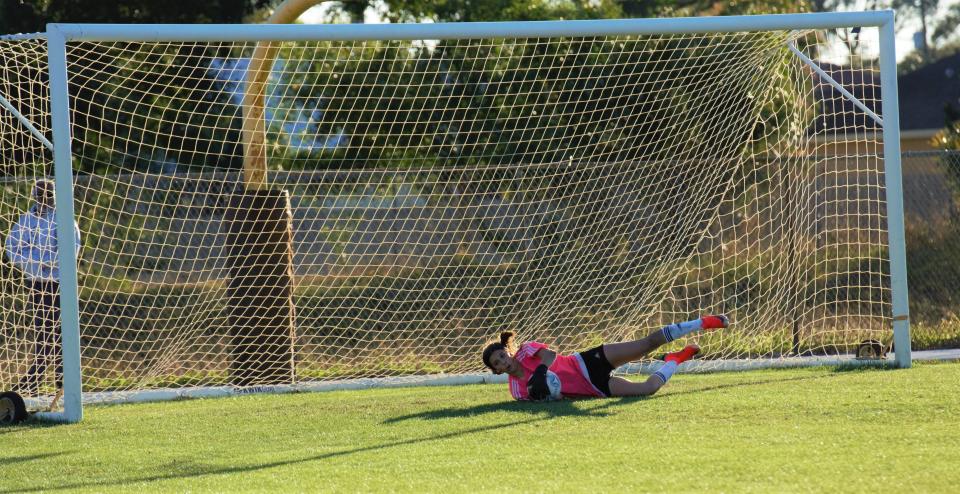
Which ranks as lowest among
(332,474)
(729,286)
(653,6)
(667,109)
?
(332,474)

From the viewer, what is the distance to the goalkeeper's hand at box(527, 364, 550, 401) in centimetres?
724

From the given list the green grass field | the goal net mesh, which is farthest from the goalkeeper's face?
the goal net mesh

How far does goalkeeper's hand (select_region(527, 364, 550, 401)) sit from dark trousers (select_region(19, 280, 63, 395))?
3569mm

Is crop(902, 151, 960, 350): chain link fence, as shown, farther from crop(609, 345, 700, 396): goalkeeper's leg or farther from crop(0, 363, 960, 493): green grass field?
crop(609, 345, 700, 396): goalkeeper's leg

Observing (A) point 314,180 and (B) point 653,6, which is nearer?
(A) point 314,180

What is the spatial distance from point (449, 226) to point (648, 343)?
4.68 metres

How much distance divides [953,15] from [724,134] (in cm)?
5626

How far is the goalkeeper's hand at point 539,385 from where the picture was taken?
23.7 ft

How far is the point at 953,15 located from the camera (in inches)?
2357

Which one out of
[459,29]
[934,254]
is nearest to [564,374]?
[459,29]

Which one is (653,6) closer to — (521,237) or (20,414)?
(521,237)

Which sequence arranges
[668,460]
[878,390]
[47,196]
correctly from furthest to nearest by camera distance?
[47,196] < [878,390] < [668,460]

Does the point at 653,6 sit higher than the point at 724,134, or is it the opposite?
the point at 653,6

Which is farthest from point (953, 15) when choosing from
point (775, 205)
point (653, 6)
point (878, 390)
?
point (878, 390)
